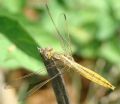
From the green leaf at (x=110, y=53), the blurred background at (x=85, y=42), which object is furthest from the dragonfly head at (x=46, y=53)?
the green leaf at (x=110, y=53)

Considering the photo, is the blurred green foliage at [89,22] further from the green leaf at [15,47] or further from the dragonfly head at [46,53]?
the dragonfly head at [46,53]

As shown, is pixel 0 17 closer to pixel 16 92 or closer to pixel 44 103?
pixel 16 92

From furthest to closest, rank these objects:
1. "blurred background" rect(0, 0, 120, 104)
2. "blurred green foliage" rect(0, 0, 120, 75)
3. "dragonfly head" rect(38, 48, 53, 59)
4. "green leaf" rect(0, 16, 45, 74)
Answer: "blurred green foliage" rect(0, 0, 120, 75)
"blurred background" rect(0, 0, 120, 104)
"green leaf" rect(0, 16, 45, 74)
"dragonfly head" rect(38, 48, 53, 59)

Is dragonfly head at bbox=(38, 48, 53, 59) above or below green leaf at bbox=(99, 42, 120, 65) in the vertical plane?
above

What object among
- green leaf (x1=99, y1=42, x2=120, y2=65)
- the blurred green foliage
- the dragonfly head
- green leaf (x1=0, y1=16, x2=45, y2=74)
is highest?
the dragonfly head

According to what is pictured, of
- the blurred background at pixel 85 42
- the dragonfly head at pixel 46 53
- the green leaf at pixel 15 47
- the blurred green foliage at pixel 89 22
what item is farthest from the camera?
the blurred green foliage at pixel 89 22

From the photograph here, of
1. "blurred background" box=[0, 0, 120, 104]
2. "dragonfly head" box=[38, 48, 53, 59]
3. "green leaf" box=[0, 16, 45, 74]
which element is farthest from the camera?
"blurred background" box=[0, 0, 120, 104]

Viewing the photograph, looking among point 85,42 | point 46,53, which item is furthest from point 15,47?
point 85,42

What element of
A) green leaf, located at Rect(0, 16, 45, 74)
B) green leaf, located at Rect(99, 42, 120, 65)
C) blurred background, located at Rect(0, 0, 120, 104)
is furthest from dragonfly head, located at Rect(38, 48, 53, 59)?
green leaf, located at Rect(99, 42, 120, 65)

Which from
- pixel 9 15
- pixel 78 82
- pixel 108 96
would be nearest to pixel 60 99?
pixel 9 15

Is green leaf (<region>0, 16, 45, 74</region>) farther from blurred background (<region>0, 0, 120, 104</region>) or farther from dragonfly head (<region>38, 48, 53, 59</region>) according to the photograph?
blurred background (<region>0, 0, 120, 104</region>)

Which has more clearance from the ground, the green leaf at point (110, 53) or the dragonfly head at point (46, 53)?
the dragonfly head at point (46, 53)
